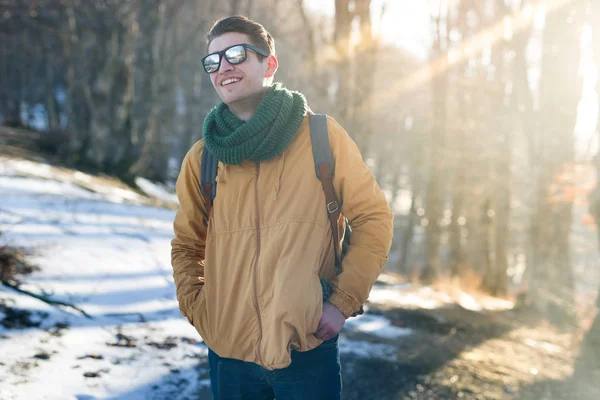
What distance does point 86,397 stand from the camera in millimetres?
3006

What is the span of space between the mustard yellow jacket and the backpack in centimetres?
3

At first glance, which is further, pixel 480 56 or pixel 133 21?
pixel 480 56

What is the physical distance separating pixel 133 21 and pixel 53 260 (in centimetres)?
768

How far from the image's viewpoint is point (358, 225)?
1.96 m

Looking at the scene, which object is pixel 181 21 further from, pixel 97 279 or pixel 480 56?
pixel 97 279

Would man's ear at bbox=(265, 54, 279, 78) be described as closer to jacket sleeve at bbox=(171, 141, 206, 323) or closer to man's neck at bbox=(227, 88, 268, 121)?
man's neck at bbox=(227, 88, 268, 121)

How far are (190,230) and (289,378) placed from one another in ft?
2.50

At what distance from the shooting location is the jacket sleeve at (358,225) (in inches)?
75.1

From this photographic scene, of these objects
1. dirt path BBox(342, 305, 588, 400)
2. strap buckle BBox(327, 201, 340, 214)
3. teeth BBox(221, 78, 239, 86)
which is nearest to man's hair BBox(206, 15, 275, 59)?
teeth BBox(221, 78, 239, 86)

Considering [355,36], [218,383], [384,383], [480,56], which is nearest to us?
[218,383]

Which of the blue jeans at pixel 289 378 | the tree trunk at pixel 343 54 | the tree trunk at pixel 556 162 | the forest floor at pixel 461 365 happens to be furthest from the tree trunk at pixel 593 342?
the tree trunk at pixel 343 54

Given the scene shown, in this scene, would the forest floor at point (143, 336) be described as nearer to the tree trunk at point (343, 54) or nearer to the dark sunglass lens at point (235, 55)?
the dark sunglass lens at point (235, 55)

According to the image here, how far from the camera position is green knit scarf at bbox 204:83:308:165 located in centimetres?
186

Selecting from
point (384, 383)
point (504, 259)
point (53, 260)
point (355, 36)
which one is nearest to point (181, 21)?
point (355, 36)
